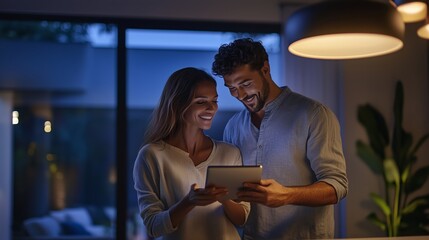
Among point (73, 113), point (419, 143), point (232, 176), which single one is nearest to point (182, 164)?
point (232, 176)

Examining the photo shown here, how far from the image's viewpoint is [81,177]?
16.8ft

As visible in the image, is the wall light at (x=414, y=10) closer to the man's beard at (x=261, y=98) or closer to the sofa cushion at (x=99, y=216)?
the man's beard at (x=261, y=98)

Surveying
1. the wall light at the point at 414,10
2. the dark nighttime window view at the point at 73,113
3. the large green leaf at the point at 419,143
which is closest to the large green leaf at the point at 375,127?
the large green leaf at the point at 419,143

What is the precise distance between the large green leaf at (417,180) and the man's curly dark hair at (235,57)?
10.3ft

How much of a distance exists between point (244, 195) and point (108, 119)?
3098 mm

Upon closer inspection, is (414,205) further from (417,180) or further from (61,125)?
(61,125)

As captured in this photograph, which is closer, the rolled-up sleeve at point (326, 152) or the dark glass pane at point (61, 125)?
the rolled-up sleeve at point (326, 152)

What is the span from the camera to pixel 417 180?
5.05 metres

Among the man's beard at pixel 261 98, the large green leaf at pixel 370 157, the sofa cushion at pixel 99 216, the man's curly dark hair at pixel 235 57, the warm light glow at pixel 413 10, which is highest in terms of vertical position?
the warm light glow at pixel 413 10

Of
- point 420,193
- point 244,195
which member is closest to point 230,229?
point 244,195

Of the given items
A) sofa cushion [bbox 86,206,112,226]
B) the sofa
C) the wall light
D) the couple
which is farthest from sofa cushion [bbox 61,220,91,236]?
the wall light

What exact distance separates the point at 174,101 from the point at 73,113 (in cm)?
300

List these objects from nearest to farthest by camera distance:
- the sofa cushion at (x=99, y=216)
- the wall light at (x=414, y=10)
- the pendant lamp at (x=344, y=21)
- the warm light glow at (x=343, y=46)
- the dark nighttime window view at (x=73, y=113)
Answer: the pendant lamp at (x=344, y=21)
the warm light glow at (x=343, y=46)
the wall light at (x=414, y=10)
the dark nighttime window view at (x=73, y=113)
the sofa cushion at (x=99, y=216)

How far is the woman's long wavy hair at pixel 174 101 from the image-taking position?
2.29 meters
